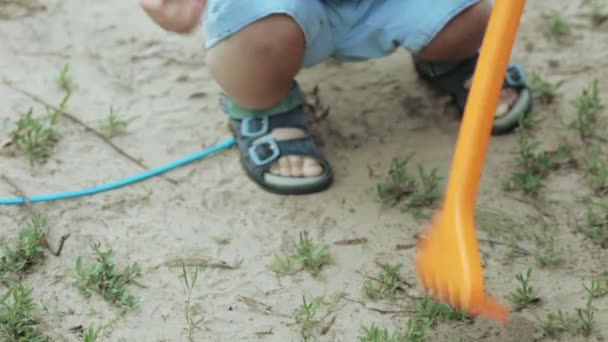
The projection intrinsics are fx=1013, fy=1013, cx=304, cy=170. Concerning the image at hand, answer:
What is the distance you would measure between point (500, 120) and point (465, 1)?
23 cm

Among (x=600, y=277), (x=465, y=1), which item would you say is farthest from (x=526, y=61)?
(x=600, y=277)

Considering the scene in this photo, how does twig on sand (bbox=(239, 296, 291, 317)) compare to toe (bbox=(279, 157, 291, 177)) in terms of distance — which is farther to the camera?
toe (bbox=(279, 157, 291, 177))

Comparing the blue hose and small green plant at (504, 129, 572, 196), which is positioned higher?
small green plant at (504, 129, 572, 196)

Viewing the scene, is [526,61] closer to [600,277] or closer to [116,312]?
[600,277]

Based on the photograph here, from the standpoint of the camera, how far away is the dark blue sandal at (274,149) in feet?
5.19

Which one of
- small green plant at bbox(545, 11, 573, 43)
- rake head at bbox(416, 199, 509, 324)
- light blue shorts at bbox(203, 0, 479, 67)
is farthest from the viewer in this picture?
small green plant at bbox(545, 11, 573, 43)

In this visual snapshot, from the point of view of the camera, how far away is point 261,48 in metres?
1.51

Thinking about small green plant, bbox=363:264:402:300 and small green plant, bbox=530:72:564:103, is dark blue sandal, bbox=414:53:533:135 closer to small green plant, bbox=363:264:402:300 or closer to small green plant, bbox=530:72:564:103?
small green plant, bbox=530:72:564:103

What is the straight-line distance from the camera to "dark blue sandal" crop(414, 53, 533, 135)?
5.60 ft

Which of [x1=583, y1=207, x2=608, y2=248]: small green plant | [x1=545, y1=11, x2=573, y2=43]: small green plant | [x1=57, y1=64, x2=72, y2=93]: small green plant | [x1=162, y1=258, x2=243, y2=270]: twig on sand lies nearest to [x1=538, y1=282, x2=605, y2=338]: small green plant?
[x1=583, y1=207, x2=608, y2=248]: small green plant

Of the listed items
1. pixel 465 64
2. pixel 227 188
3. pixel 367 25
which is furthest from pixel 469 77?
pixel 227 188

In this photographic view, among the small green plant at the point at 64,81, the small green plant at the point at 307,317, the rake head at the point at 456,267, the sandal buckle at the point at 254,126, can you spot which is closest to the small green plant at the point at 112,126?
the small green plant at the point at 64,81

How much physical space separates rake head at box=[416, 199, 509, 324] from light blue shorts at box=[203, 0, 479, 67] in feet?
1.30

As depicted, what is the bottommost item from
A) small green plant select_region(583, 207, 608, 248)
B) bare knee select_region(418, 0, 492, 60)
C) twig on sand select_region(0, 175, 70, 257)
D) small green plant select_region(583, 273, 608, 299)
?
twig on sand select_region(0, 175, 70, 257)
